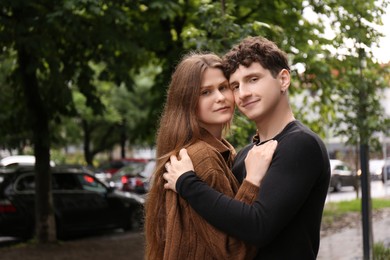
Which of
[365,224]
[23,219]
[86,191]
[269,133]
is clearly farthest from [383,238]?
[269,133]

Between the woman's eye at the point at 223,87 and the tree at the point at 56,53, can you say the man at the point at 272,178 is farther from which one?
the tree at the point at 56,53

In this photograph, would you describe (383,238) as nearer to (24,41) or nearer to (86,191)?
(86,191)

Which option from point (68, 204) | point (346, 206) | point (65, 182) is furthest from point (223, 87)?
point (346, 206)

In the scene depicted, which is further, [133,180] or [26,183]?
[133,180]

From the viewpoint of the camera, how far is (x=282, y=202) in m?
2.06

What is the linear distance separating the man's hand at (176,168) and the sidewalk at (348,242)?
293 inches

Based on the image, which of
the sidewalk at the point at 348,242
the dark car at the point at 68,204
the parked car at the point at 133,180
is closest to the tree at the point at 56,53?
the dark car at the point at 68,204

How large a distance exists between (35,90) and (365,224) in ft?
21.4

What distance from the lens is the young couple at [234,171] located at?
209cm

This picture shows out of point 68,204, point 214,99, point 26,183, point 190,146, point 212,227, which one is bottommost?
point 68,204

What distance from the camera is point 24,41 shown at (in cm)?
917

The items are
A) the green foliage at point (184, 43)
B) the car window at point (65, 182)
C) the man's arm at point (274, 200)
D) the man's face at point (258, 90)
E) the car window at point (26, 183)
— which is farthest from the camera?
the car window at point (65, 182)

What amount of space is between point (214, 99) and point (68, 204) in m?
10.9

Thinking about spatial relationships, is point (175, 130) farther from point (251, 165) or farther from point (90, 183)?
point (90, 183)
